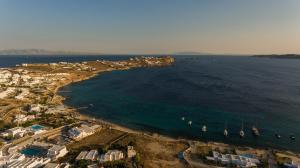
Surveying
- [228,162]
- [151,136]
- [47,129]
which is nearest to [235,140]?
[228,162]

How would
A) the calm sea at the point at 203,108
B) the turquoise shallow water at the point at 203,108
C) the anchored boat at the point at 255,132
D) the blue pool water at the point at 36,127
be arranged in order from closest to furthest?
the blue pool water at the point at 36,127, the anchored boat at the point at 255,132, the calm sea at the point at 203,108, the turquoise shallow water at the point at 203,108

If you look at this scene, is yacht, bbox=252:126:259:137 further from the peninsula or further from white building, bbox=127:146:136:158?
white building, bbox=127:146:136:158

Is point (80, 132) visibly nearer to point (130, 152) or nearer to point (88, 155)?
point (88, 155)

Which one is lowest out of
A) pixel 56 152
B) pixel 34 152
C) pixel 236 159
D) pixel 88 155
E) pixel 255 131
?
pixel 34 152

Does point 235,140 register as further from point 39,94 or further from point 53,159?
point 39,94

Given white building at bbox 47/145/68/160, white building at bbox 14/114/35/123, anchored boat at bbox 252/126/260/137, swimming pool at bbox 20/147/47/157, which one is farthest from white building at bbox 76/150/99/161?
anchored boat at bbox 252/126/260/137

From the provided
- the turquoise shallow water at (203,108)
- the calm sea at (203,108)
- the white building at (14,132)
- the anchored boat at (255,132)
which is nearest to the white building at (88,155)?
the white building at (14,132)

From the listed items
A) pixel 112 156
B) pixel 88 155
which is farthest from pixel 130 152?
pixel 88 155

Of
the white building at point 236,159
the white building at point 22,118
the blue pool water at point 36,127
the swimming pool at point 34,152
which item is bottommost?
the swimming pool at point 34,152

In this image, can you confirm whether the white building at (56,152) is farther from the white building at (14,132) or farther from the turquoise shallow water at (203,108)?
the turquoise shallow water at (203,108)
